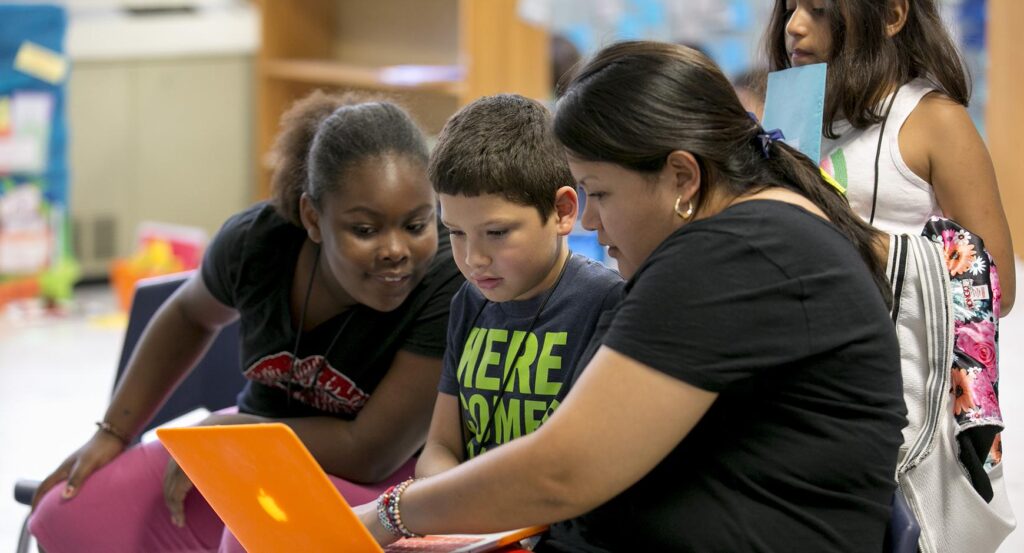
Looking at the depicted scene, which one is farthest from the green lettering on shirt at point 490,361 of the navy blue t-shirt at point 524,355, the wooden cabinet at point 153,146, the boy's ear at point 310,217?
the wooden cabinet at point 153,146

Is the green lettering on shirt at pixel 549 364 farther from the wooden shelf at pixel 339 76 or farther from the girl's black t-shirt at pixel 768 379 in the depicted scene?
the wooden shelf at pixel 339 76

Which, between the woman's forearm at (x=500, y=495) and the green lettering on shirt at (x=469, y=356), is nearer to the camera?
the woman's forearm at (x=500, y=495)

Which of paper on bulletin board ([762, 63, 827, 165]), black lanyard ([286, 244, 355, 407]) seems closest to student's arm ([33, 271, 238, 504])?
black lanyard ([286, 244, 355, 407])

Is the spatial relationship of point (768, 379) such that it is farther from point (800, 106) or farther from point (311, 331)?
point (311, 331)

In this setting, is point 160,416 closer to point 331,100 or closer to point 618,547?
point 331,100

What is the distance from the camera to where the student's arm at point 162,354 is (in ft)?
7.43

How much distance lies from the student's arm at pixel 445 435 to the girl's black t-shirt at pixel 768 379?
39 cm

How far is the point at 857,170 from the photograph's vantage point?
1.87m

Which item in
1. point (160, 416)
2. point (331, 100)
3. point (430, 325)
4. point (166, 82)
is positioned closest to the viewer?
point (430, 325)

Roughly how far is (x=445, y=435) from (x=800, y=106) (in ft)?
2.20

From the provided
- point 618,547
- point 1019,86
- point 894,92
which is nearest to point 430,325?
point 618,547

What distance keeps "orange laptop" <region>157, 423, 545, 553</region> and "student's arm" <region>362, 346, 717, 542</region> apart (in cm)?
13

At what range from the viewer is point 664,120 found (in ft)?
4.44

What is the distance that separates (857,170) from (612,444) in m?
0.79
